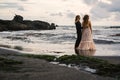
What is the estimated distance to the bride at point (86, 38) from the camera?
68.8 ft

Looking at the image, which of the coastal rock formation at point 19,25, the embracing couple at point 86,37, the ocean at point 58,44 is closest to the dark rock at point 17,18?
the coastal rock formation at point 19,25

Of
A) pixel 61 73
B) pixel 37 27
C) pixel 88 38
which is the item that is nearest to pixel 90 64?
pixel 61 73

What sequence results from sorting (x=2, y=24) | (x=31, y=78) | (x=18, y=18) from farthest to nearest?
(x=18, y=18) < (x=2, y=24) < (x=31, y=78)

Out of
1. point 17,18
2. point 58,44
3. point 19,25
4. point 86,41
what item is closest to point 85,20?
point 86,41

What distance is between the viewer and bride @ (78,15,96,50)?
21.0 metres

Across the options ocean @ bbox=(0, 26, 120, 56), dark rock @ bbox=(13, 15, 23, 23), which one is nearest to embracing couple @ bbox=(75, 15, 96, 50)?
ocean @ bbox=(0, 26, 120, 56)

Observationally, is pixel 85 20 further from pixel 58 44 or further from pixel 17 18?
pixel 17 18

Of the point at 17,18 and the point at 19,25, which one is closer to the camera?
Result: the point at 19,25

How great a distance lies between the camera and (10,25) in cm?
9181

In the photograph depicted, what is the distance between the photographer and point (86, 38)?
2130 cm

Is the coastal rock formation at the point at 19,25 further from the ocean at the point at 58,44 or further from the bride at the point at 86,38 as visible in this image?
the bride at the point at 86,38

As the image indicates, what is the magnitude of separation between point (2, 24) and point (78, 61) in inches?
3125

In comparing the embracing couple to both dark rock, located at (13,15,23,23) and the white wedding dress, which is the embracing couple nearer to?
the white wedding dress

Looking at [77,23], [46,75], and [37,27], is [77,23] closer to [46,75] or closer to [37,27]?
[46,75]
